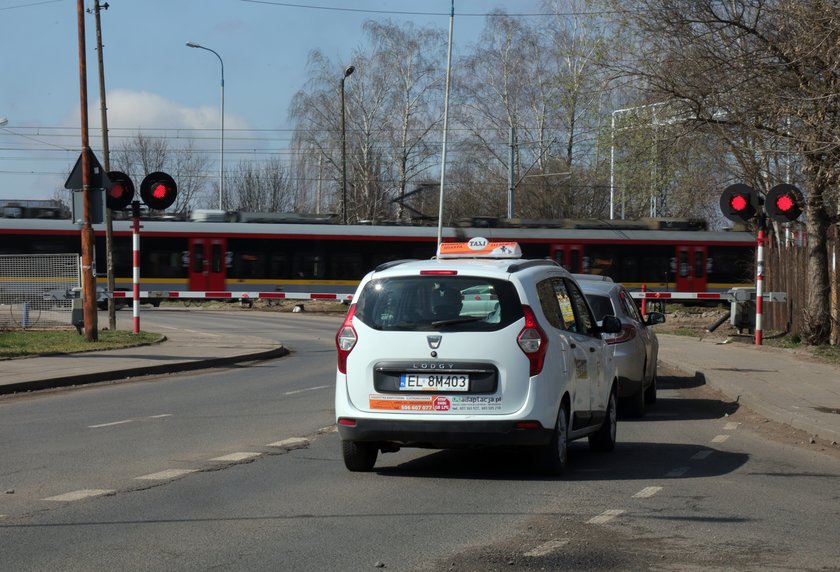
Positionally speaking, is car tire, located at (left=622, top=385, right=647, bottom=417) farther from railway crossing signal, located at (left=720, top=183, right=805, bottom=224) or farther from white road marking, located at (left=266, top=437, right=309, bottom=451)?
railway crossing signal, located at (left=720, top=183, right=805, bottom=224)

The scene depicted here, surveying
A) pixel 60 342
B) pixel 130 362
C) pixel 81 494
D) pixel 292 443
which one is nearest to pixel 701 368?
pixel 130 362

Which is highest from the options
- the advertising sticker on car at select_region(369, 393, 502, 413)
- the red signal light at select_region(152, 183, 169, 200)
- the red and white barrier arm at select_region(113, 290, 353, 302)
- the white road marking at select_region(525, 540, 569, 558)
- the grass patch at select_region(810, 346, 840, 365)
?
the red signal light at select_region(152, 183, 169, 200)

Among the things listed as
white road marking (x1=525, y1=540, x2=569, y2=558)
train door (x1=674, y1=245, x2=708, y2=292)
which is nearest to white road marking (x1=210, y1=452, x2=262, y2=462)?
white road marking (x1=525, y1=540, x2=569, y2=558)

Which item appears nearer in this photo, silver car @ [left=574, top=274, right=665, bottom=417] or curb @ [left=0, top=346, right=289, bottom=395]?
silver car @ [left=574, top=274, right=665, bottom=417]

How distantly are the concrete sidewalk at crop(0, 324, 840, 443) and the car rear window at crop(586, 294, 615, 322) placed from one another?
2145 mm

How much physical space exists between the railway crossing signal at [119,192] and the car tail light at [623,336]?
42.1 ft

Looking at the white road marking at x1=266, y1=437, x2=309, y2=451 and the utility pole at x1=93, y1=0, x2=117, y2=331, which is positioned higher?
the utility pole at x1=93, y1=0, x2=117, y2=331

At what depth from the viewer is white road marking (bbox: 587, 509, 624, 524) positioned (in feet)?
24.6

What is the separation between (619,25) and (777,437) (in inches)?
547

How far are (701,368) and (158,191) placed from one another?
445 inches

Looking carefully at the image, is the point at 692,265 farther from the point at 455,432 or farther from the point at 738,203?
the point at 455,432

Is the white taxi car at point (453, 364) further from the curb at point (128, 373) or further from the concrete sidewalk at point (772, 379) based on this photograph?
the curb at point (128, 373)

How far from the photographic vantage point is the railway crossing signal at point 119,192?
24.0m

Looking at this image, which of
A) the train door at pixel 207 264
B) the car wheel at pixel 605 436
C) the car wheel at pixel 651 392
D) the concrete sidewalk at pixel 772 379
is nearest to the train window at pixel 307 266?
the train door at pixel 207 264
